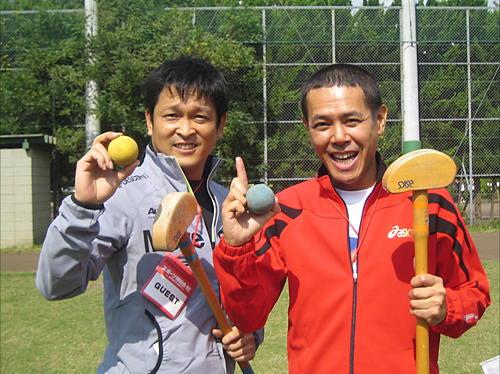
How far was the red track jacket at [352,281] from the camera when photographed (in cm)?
171

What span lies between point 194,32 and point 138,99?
69.6 inches

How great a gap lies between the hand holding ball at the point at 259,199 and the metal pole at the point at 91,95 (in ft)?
27.6

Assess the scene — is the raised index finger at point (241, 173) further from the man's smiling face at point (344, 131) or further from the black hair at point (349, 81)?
the black hair at point (349, 81)

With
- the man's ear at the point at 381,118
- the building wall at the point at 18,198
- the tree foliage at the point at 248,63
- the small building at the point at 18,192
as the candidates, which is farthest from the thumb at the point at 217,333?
the building wall at the point at 18,198

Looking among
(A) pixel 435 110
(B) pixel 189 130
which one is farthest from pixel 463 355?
(A) pixel 435 110

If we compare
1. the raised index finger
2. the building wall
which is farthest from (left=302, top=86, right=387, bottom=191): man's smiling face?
the building wall

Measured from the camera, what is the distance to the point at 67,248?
5.15ft

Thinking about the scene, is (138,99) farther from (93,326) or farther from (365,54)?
(93,326)

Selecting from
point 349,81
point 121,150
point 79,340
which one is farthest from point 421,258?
point 79,340

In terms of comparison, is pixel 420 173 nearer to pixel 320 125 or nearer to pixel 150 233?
pixel 320 125

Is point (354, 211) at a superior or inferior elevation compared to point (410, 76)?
inferior

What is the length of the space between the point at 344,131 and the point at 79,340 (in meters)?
3.55

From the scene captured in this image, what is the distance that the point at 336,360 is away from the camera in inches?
67.9

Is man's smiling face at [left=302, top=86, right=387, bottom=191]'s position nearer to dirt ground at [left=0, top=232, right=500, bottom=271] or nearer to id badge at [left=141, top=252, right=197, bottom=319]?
id badge at [left=141, top=252, right=197, bottom=319]
